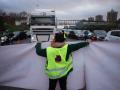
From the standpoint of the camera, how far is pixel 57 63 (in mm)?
6508

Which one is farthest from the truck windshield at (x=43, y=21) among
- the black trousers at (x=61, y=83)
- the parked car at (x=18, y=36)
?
the black trousers at (x=61, y=83)

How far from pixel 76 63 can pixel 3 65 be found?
177 cm

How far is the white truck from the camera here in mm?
31703

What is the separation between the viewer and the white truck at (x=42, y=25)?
3170 cm

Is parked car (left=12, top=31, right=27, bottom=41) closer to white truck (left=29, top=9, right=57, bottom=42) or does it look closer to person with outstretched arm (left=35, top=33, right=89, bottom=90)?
white truck (left=29, top=9, right=57, bottom=42)

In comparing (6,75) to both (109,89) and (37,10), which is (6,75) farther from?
(37,10)

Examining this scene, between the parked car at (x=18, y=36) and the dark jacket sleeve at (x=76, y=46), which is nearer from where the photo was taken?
the dark jacket sleeve at (x=76, y=46)

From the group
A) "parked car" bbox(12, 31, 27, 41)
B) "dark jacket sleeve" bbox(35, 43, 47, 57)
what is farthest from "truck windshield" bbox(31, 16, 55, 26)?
"dark jacket sleeve" bbox(35, 43, 47, 57)

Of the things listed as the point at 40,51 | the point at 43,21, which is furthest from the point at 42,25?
the point at 40,51

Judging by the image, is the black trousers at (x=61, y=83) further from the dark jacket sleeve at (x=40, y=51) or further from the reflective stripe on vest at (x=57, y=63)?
the dark jacket sleeve at (x=40, y=51)

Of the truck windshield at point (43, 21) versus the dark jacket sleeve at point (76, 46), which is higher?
the dark jacket sleeve at point (76, 46)

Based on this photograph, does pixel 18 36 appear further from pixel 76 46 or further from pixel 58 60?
pixel 58 60

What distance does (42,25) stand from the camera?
3177cm

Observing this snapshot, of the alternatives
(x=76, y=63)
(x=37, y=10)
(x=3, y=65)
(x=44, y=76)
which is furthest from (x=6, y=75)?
(x=37, y=10)
